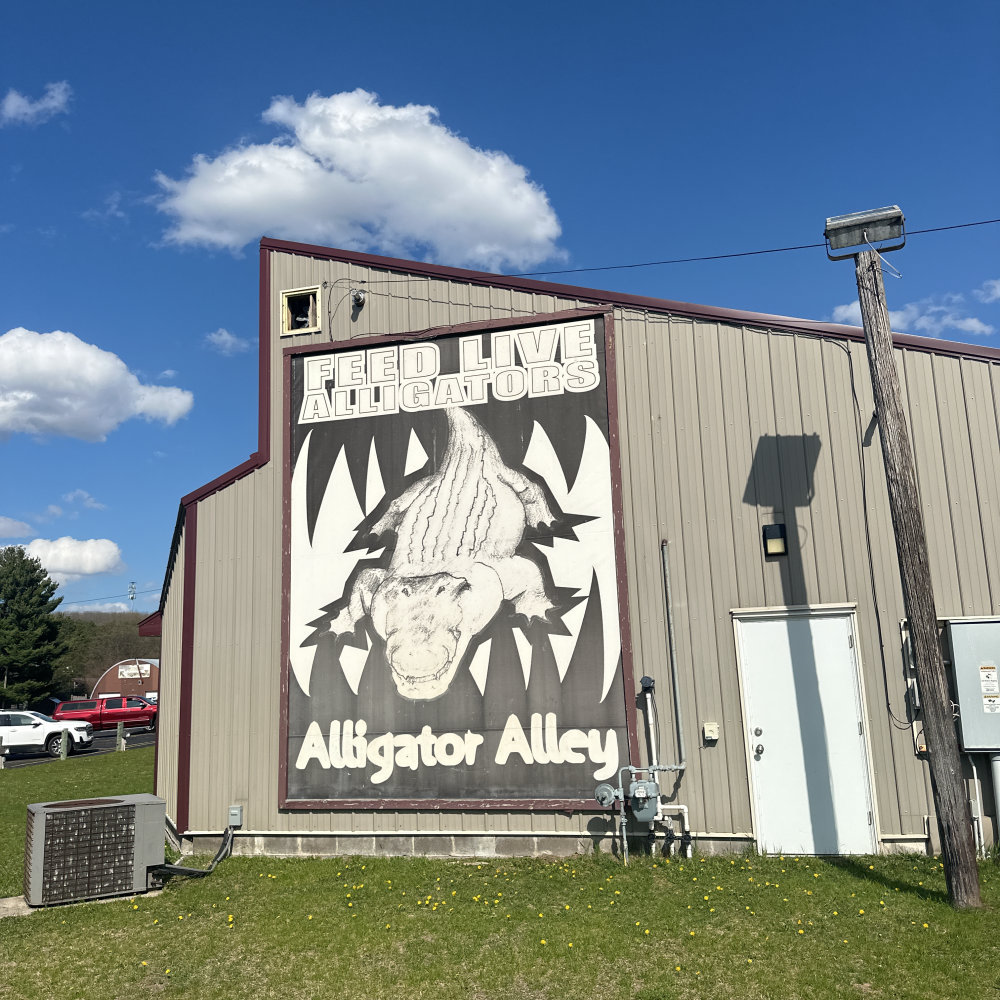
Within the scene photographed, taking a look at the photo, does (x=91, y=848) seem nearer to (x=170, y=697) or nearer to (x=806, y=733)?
(x=170, y=697)

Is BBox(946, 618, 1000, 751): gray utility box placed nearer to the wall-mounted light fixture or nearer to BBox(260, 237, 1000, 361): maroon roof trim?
the wall-mounted light fixture

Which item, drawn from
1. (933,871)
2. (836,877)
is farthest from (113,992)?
(933,871)

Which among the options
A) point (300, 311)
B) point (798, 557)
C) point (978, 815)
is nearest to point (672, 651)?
point (798, 557)

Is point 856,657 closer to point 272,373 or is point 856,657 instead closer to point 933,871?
point 933,871

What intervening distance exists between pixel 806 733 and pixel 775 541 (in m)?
2.11

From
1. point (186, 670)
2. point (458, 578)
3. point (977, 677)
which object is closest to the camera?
point (977, 677)

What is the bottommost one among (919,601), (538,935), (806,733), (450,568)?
(538,935)

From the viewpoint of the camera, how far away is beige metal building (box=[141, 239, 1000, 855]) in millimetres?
9000

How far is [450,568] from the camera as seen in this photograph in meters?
10.4

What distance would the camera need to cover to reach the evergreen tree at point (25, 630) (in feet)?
162

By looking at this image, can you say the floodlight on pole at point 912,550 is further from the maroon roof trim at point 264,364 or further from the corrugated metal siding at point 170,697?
the corrugated metal siding at point 170,697

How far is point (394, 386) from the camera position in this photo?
1115 centimetres

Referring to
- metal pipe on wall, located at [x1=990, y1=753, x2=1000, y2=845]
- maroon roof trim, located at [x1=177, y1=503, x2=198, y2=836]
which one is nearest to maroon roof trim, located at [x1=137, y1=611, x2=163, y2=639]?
maroon roof trim, located at [x1=177, y1=503, x2=198, y2=836]

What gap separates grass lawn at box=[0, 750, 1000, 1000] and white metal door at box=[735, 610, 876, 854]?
335mm
